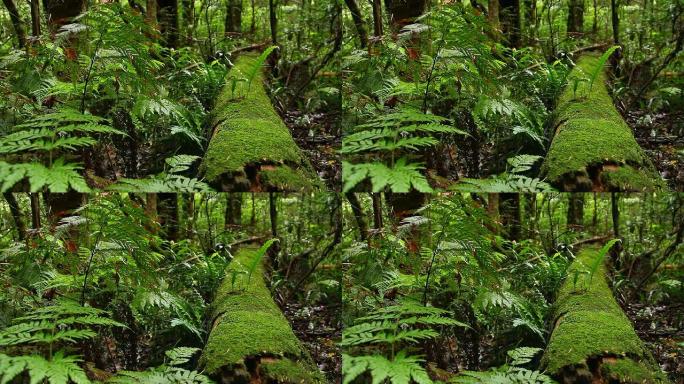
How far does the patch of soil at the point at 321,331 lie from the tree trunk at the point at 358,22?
6.24 feet

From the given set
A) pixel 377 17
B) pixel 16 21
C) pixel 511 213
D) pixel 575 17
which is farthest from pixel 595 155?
pixel 16 21

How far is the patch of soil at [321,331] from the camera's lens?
5230 mm

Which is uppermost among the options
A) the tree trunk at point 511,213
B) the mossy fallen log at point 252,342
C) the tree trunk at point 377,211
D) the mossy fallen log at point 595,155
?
the mossy fallen log at point 595,155

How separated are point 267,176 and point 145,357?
5.23 ft

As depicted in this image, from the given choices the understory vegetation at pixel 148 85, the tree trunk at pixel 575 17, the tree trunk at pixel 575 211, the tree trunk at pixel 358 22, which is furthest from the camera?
the tree trunk at pixel 575 17

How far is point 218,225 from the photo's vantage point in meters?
5.73

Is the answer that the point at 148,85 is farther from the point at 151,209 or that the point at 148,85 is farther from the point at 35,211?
the point at 35,211

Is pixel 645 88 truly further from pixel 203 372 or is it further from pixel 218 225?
pixel 203 372

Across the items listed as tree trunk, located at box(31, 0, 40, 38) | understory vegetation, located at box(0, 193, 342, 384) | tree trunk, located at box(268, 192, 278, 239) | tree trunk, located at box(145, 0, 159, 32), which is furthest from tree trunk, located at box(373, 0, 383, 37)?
tree trunk, located at box(31, 0, 40, 38)

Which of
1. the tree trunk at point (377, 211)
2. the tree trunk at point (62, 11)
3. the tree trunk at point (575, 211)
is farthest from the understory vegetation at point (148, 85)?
the tree trunk at point (575, 211)

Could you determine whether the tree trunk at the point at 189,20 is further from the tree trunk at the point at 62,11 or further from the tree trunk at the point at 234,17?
the tree trunk at the point at 62,11

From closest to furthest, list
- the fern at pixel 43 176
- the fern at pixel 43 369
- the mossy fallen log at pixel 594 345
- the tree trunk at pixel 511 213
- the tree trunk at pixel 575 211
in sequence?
the fern at pixel 43 369 < the fern at pixel 43 176 < the mossy fallen log at pixel 594 345 < the tree trunk at pixel 575 211 < the tree trunk at pixel 511 213

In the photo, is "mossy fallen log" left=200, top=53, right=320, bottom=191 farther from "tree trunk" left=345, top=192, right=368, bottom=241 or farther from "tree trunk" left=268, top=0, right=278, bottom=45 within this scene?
"tree trunk" left=268, top=0, right=278, bottom=45

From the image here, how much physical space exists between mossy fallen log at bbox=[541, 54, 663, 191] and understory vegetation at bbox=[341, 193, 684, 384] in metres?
0.42
